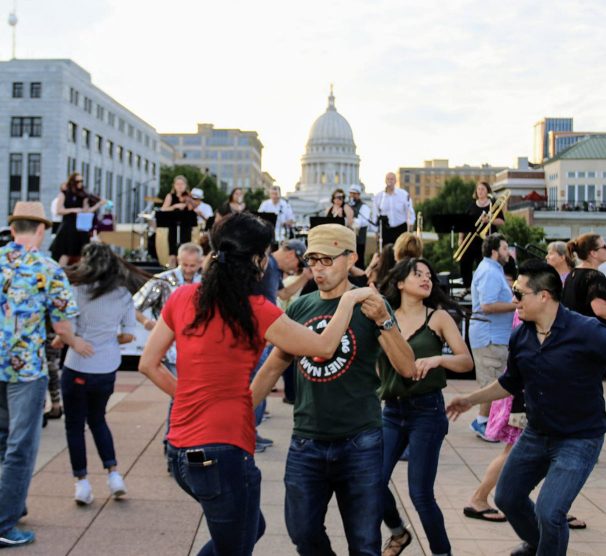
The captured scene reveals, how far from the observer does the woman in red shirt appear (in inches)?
131

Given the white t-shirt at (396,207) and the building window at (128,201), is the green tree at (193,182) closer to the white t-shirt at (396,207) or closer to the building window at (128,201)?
the building window at (128,201)

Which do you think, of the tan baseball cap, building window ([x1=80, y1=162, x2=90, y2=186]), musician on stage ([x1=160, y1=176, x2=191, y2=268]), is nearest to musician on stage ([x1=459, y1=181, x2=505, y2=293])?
musician on stage ([x1=160, y1=176, x2=191, y2=268])

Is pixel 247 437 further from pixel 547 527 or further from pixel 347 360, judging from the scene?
pixel 547 527

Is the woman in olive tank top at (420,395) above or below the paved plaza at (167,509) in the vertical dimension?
above

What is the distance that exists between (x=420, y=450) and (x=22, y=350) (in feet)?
8.72

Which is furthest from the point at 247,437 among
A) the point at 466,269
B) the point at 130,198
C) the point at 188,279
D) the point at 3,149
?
the point at 130,198

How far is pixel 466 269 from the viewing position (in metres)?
16.1

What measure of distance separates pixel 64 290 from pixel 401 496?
322 cm

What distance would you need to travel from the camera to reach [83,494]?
614 cm

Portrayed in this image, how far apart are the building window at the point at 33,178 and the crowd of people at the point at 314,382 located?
72.1 metres

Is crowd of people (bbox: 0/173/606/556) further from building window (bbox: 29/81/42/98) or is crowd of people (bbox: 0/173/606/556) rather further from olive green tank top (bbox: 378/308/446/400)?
building window (bbox: 29/81/42/98)

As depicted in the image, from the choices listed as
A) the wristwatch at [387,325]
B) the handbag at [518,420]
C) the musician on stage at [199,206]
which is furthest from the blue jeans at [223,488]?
the musician on stage at [199,206]

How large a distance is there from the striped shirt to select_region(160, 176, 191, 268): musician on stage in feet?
34.2

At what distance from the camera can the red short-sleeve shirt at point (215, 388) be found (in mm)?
3365
